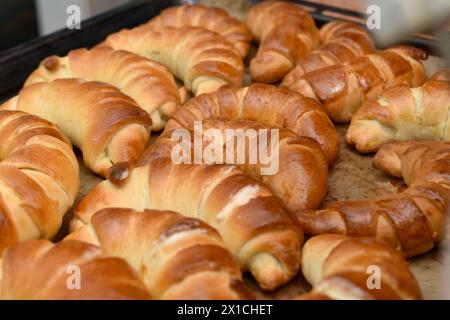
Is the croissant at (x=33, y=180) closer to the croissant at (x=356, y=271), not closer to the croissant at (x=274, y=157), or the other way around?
the croissant at (x=274, y=157)

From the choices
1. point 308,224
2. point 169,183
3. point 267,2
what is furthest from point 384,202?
point 267,2

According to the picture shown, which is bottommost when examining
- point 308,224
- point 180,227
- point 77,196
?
point 77,196

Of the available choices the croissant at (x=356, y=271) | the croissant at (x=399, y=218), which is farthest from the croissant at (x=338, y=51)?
the croissant at (x=356, y=271)

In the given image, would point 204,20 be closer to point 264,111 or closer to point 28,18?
point 264,111

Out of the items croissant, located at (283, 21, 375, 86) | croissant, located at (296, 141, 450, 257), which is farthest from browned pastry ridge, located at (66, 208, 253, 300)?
croissant, located at (283, 21, 375, 86)

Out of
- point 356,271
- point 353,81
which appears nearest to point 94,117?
point 353,81
